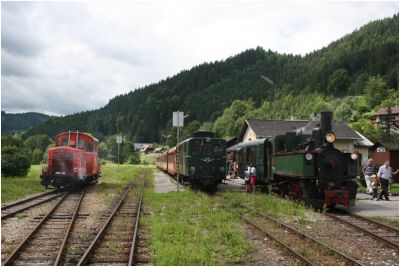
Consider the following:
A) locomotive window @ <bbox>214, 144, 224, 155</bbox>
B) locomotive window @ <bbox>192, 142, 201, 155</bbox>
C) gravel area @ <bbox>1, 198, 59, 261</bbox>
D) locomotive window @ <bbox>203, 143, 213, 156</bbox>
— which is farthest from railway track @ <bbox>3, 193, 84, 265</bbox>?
locomotive window @ <bbox>214, 144, 224, 155</bbox>

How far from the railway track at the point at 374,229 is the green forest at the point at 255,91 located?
306 ft

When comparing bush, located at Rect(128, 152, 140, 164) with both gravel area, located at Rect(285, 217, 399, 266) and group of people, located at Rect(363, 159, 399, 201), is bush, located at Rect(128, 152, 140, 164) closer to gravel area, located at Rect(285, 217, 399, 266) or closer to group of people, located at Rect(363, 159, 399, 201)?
group of people, located at Rect(363, 159, 399, 201)

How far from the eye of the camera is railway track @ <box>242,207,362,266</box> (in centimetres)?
752

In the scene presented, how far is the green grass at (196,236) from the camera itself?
292 inches

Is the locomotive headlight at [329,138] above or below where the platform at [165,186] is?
above

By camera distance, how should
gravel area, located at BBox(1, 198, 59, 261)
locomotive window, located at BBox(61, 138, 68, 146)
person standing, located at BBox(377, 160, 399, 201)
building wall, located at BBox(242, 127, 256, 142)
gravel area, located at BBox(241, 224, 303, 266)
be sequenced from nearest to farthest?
gravel area, located at BBox(241, 224, 303, 266) < gravel area, located at BBox(1, 198, 59, 261) < person standing, located at BBox(377, 160, 399, 201) < locomotive window, located at BBox(61, 138, 68, 146) < building wall, located at BBox(242, 127, 256, 142)

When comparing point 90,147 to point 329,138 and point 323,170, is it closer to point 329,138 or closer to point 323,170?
point 323,170

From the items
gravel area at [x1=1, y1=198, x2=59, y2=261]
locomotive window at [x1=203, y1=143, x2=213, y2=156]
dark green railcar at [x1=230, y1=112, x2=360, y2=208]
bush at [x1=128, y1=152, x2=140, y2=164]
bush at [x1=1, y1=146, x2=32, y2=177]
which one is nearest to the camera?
gravel area at [x1=1, y1=198, x2=59, y2=261]

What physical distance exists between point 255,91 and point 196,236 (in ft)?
495

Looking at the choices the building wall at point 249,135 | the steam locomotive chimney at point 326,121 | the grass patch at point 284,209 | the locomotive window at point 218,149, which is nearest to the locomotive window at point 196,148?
the locomotive window at point 218,149

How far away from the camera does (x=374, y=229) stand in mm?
11102

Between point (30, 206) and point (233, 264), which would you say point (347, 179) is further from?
point (30, 206)

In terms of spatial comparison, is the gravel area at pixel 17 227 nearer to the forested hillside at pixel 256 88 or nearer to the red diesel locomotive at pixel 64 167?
the red diesel locomotive at pixel 64 167

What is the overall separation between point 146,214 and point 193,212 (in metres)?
1.42
